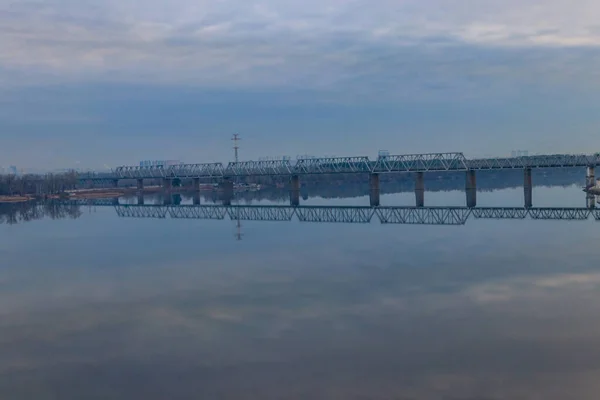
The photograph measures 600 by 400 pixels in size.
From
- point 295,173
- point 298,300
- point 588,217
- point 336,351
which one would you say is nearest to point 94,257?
point 298,300

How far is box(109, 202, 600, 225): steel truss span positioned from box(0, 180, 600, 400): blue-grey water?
491 inches

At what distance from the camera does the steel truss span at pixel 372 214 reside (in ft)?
141

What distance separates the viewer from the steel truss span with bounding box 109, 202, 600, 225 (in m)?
43.0

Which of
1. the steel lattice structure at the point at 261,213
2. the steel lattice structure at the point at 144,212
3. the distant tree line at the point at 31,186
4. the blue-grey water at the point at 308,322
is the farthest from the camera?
the distant tree line at the point at 31,186

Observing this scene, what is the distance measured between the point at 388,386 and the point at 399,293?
752 cm

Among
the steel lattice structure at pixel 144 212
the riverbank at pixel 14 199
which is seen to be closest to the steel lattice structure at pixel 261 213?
the steel lattice structure at pixel 144 212

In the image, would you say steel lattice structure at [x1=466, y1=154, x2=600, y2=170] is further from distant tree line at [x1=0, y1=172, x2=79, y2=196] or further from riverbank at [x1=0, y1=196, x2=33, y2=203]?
distant tree line at [x1=0, y1=172, x2=79, y2=196]

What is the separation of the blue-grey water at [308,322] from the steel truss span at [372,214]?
491 inches

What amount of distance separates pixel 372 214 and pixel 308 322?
34201 mm

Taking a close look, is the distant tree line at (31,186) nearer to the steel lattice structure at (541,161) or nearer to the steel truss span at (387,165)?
the steel truss span at (387,165)

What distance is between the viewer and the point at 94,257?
28.9 metres

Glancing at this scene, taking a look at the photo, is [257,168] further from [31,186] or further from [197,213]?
[197,213]

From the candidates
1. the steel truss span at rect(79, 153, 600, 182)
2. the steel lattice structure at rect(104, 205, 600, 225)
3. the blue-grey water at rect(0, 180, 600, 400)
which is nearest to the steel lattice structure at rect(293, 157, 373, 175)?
the steel truss span at rect(79, 153, 600, 182)

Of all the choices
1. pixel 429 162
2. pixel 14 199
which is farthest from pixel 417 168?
pixel 14 199
